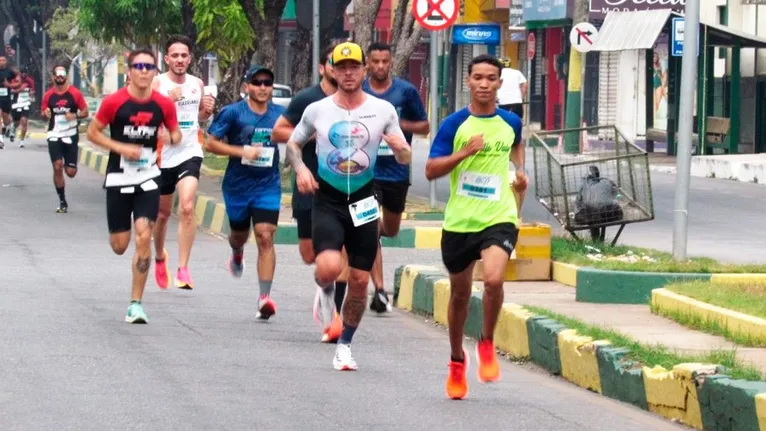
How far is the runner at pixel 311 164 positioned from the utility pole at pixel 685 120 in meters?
2.96

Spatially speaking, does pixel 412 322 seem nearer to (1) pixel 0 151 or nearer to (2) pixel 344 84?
(2) pixel 344 84

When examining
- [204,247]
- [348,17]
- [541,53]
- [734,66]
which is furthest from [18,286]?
[348,17]

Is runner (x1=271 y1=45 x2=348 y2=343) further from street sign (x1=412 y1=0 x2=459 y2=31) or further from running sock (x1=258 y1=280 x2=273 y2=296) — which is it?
street sign (x1=412 y1=0 x2=459 y2=31)

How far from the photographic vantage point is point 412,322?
12.4m

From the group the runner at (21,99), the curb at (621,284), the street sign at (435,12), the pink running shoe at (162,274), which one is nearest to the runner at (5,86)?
the runner at (21,99)

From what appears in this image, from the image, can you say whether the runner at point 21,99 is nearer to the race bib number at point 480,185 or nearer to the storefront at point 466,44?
the storefront at point 466,44

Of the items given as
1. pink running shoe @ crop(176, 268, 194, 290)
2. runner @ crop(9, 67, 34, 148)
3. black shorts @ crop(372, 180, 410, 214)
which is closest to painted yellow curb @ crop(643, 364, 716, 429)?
black shorts @ crop(372, 180, 410, 214)

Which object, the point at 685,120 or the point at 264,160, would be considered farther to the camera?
the point at 685,120

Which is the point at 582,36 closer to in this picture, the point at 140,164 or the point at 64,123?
the point at 64,123

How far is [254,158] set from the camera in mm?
12234

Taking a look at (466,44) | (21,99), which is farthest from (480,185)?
(466,44)

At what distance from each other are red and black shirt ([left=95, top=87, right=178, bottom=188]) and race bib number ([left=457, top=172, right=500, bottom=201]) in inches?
131

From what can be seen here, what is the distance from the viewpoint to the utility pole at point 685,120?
13.1m

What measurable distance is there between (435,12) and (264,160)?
741cm
